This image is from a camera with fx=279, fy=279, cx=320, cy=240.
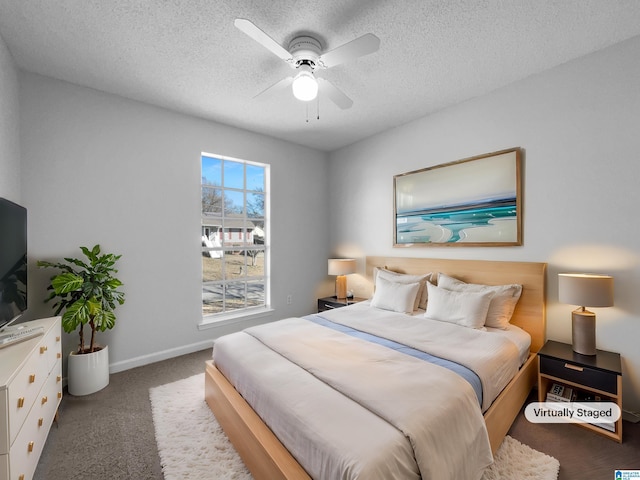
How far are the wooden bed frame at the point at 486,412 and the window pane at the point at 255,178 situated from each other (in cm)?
241

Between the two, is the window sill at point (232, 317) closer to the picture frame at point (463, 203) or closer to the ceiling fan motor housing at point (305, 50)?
the picture frame at point (463, 203)

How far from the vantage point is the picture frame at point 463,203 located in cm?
277

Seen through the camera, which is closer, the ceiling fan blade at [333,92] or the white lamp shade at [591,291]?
the white lamp shade at [591,291]

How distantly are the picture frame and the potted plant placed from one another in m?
3.24

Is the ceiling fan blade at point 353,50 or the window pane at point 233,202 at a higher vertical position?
the ceiling fan blade at point 353,50

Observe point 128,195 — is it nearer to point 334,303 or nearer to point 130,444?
point 130,444

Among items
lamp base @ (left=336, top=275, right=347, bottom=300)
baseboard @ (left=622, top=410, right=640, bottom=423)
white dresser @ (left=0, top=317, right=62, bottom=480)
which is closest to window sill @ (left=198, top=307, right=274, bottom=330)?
lamp base @ (left=336, top=275, right=347, bottom=300)

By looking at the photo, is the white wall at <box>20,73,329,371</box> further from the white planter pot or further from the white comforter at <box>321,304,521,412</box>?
the white comforter at <box>321,304,521,412</box>

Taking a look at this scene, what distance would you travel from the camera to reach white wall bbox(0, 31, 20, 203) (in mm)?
2045

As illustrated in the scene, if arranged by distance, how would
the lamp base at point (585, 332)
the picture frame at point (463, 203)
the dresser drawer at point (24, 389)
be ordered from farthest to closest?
the picture frame at point (463, 203)
the lamp base at point (585, 332)
the dresser drawer at point (24, 389)

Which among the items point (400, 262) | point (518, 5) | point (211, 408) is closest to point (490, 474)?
point (211, 408)

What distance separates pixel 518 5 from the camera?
1828 mm

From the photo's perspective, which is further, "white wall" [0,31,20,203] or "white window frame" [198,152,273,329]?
"white window frame" [198,152,273,329]

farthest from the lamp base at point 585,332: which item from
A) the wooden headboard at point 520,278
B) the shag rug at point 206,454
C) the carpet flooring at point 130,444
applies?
the shag rug at point 206,454
